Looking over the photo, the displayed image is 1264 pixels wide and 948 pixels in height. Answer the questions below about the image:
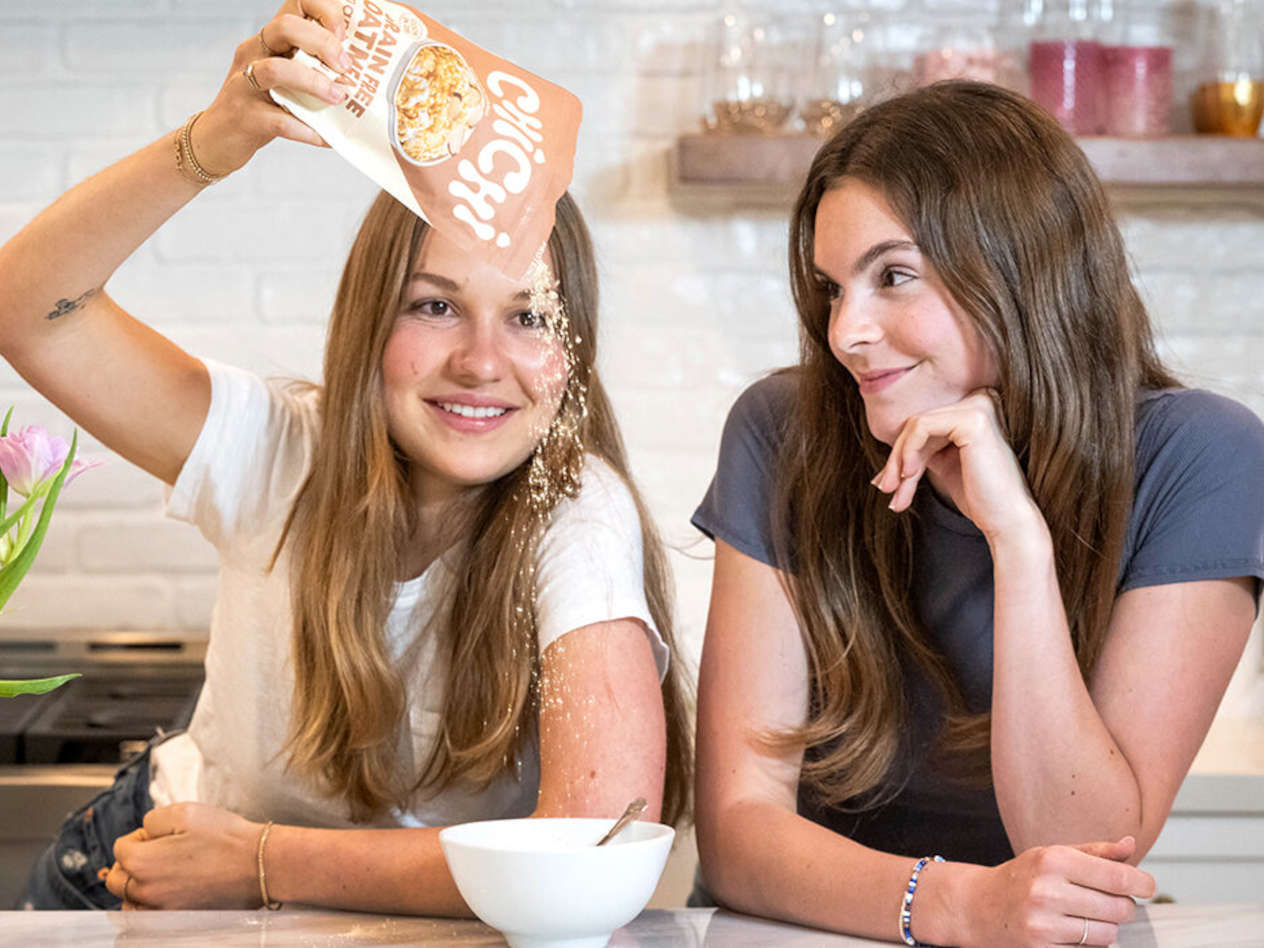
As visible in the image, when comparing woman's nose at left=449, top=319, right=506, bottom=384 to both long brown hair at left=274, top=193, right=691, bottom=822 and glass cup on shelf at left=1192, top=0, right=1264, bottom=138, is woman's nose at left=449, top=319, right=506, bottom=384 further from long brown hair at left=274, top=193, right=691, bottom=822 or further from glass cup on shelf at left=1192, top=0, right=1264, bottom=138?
glass cup on shelf at left=1192, top=0, right=1264, bottom=138

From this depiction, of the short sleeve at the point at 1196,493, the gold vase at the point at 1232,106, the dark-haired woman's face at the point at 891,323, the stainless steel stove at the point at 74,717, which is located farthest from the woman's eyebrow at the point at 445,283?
the gold vase at the point at 1232,106

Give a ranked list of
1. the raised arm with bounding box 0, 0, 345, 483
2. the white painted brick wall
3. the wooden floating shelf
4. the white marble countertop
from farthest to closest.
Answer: the white painted brick wall → the wooden floating shelf → the raised arm with bounding box 0, 0, 345, 483 → the white marble countertop

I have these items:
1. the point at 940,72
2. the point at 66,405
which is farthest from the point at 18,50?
the point at 940,72

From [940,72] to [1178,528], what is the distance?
1.07 meters

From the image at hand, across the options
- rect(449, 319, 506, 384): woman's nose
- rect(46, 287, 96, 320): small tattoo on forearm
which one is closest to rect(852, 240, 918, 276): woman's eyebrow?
rect(449, 319, 506, 384): woman's nose

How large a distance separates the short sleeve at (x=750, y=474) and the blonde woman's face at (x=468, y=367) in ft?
0.60

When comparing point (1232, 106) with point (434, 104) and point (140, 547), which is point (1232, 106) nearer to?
point (434, 104)

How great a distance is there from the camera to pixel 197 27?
2189mm

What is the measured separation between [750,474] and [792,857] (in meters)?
0.40

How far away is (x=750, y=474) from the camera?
53.3 inches

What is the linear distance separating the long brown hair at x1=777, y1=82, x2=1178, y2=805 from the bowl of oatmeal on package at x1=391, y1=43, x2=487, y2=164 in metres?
0.42

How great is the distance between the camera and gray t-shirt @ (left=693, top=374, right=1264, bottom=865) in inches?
46.9

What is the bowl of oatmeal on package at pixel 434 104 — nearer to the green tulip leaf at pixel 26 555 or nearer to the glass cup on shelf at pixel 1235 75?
the green tulip leaf at pixel 26 555

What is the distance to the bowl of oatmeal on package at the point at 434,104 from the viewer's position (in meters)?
0.94
